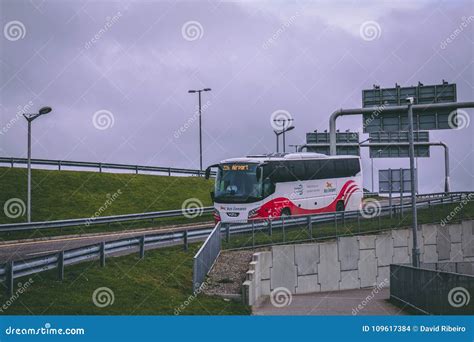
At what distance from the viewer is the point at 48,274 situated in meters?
20.6

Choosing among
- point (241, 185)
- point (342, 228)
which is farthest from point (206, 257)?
point (342, 228)

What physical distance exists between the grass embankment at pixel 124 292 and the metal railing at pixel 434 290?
203 inches

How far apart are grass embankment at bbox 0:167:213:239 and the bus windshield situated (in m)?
6.50

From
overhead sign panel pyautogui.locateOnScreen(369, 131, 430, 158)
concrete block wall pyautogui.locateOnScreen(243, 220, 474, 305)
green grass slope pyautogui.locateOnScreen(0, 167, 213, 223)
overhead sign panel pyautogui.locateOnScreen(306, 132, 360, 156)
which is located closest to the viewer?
concrete block wall pyautogui.locateOnScreen(243, 220, 474, 305)

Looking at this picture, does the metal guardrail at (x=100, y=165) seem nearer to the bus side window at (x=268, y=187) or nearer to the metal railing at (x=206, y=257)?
the bus side window at (x=268, y=187)

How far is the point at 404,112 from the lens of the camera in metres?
36.5

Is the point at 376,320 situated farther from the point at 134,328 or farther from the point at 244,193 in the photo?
the point at 244,193

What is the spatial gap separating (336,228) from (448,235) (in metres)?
11.5

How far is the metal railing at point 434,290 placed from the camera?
17984 mm

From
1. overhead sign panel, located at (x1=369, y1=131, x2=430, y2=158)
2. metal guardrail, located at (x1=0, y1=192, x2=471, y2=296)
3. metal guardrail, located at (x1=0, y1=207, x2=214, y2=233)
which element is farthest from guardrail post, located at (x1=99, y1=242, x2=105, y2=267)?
overhead sign panel, located at (x1=369, y1=131, x2=430, y2=158)

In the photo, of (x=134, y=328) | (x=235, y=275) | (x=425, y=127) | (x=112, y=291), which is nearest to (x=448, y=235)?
(x=425, y=127)

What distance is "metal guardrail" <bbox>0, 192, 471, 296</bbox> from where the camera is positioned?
19078 millimetres

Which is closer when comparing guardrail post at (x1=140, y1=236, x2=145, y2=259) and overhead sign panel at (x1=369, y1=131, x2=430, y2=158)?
guardrail post at (x1=140, y1=236, x2=145, y2=259)

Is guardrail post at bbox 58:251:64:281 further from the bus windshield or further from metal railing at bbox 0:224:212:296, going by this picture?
the bus windshield
